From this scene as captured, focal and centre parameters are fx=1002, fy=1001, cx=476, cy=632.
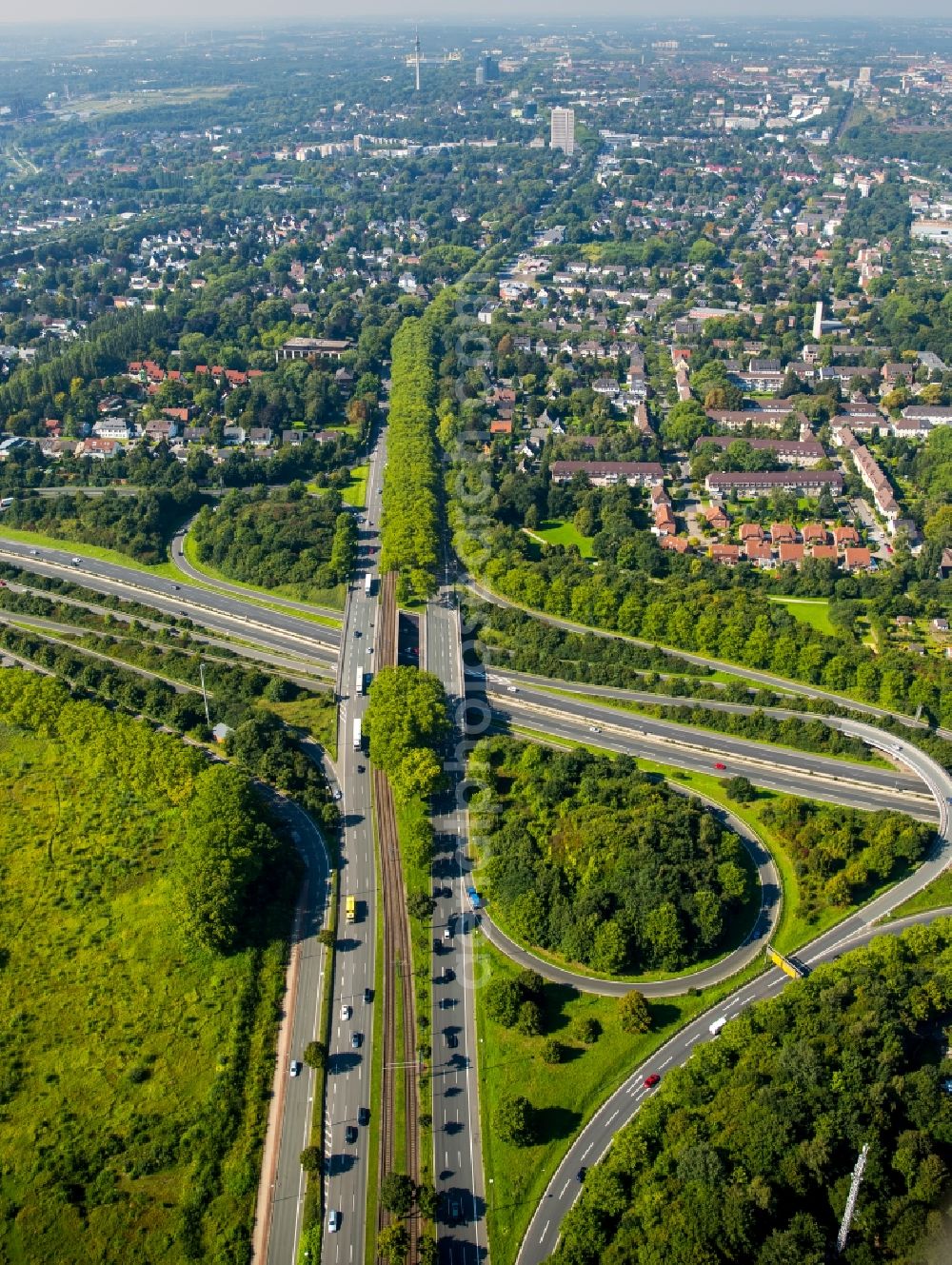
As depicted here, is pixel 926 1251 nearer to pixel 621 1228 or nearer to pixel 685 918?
pixel 621 1228

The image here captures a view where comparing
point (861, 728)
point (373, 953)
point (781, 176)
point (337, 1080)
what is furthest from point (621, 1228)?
point (781, 176)

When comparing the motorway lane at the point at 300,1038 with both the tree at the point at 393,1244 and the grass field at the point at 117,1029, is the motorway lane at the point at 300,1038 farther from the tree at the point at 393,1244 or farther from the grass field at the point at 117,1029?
the tree at the point at 393,1244

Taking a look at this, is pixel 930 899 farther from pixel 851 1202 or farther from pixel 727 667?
pixel 727 667

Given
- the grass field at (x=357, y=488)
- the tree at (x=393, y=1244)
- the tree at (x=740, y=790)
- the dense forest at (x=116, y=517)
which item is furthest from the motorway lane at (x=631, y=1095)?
the dense forest at (x=116, y=517)

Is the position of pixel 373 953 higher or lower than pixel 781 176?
lower

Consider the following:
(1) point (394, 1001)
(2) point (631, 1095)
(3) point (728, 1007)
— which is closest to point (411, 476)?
(1) point (394, 1001)

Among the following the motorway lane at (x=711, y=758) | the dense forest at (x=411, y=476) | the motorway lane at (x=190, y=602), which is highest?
the dense forest at (x=411, y=476)
